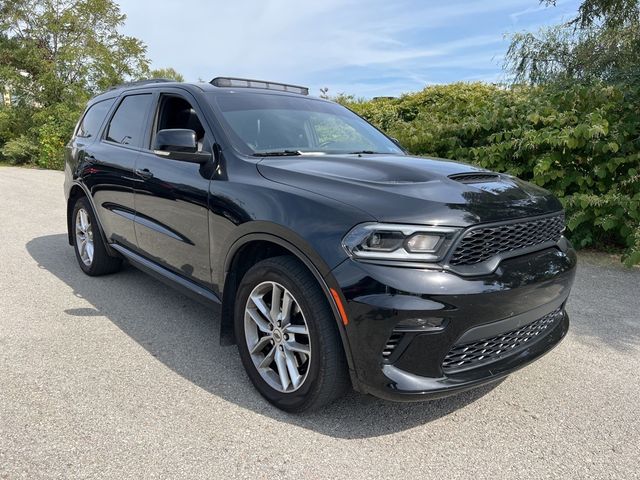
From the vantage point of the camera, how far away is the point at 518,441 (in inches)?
99.3

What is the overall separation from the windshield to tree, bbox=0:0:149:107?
19232mm

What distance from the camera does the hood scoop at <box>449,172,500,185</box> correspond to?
2813mm

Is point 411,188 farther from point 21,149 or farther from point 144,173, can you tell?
point 21,149

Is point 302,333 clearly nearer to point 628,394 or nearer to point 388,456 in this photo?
point 388,456

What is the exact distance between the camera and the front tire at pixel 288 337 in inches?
95.8

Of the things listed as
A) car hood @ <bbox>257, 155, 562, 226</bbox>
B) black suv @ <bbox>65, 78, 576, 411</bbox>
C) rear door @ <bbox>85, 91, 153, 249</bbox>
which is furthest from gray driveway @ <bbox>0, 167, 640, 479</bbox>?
car hood @ <bbox>257, 155, 562, 226</bbox>

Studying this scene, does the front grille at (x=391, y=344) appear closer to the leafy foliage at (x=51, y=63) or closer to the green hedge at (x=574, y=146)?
the green hedge at (x=574, y=146)

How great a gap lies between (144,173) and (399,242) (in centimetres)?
239

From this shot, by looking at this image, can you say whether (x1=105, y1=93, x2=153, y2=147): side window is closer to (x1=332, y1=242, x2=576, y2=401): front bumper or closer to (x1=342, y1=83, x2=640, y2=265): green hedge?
(x1=332, y1=242, x2=576, y2=401): front bumper

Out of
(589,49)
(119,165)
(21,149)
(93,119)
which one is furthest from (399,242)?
(21,149)

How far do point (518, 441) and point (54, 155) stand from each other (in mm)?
20033

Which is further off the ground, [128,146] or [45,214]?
[128,146]

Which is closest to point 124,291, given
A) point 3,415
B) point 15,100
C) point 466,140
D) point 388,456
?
point 3,415

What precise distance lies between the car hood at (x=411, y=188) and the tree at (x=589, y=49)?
18.2 ft
